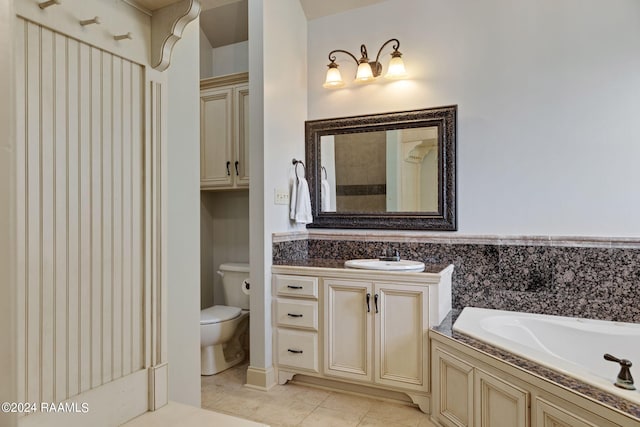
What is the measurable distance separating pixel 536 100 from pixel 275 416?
2481mm

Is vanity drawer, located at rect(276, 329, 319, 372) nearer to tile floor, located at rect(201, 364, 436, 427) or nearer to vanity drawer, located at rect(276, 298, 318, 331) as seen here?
vanity drawer, located at rect(276, 298, 318, 331)

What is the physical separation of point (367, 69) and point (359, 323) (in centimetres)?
177

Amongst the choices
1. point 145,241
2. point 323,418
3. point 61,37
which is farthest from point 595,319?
point 61,37

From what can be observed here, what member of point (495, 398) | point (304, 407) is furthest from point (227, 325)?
point (495, 398)

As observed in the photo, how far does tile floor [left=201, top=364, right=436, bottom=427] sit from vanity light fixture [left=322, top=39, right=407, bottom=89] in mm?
2165

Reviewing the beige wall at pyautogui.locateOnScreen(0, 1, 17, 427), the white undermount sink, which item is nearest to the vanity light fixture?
the white undermount sink

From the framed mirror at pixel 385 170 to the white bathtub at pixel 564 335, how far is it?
707 mm

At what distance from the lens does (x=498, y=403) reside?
1765 mm

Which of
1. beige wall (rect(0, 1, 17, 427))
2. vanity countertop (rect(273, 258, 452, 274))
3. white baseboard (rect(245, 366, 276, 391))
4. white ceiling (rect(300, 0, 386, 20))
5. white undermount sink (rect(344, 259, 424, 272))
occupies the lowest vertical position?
white baseboard (rect(245, 366, 276, 391))

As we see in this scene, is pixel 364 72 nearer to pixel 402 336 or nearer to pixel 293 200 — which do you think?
pixel 293 200

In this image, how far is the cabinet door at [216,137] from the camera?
3.19m

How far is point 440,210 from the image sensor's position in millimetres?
2814

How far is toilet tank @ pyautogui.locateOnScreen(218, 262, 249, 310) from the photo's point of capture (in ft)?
10.6

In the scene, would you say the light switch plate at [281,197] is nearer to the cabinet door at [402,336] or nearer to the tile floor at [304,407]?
the cabinet door at [402,336]
